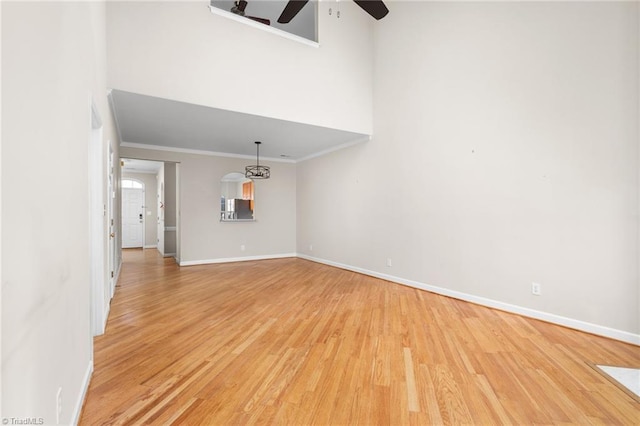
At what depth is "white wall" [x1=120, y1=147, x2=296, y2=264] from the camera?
21.8 feet

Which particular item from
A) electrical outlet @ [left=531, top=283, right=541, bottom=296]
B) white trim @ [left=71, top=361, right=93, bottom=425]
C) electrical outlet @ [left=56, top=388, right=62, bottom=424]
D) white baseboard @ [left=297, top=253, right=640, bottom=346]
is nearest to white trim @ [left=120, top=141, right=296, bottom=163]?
white baseboard @ [left=297, top=253, right=640, bottom=346]

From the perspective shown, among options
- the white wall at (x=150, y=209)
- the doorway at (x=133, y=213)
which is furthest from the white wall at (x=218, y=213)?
the doorway at (x=133, y=213)

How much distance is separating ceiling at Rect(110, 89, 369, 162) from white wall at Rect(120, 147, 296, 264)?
29 cm

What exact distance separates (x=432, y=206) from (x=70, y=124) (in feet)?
13.8

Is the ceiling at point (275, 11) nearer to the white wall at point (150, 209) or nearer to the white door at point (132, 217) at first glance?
the white wall at point (150, 209)

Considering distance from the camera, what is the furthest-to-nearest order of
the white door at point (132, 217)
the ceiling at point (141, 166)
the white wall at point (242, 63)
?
the white door at point (132, 217)
the ceiling at point (141, 166)
the white wall at point (242, 63)

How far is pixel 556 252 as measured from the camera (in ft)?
10.5

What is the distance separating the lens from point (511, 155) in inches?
141

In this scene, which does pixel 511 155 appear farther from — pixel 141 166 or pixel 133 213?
pixel 133 213

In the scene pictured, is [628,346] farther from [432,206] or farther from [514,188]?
[432,206]

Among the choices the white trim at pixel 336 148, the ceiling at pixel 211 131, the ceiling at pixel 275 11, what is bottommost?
the white trim at pixel 336 148

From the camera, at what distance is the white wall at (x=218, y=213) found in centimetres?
664

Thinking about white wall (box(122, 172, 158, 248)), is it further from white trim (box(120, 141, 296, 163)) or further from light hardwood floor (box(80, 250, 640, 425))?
light hardwood floor (box(80, 250, 640, 425))

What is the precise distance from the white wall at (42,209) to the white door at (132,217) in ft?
31.7
